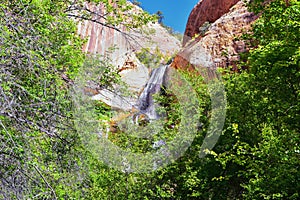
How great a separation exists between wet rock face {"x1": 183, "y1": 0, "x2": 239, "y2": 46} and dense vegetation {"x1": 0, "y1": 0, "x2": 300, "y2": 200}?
1322 cm

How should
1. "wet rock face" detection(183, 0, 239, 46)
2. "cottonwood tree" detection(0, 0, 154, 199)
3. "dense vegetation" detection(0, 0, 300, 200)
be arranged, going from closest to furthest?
"cottonwood tree" detection(0, 0, 154, 199)
"dense vegetation" detection(0, 0, 300, 200)
"wet rock face" detection(183, 0, 239, 46)

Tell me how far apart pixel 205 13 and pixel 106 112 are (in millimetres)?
18831

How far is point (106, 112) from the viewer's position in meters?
5.74

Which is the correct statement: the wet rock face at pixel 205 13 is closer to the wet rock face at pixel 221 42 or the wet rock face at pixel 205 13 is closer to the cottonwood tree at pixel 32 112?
the wet rock face at pixel 221 42

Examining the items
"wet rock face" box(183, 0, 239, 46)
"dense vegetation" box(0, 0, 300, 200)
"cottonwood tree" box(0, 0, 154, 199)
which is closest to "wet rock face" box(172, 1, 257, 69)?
"wet rock face" box(183, 0, 239, 46)

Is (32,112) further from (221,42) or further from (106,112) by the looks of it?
(221,42)

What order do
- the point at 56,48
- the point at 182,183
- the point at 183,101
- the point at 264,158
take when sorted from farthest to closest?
the point at 183,101 → the point at 182,183 → the point at 264,158 → the point at 56,48

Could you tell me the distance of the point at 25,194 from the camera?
8.45 ft

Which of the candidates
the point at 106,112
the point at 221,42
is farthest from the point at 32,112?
the point at 221,42

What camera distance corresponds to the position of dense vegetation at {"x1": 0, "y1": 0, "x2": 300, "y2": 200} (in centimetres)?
265

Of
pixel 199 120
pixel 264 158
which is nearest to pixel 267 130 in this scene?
pixel 264 158

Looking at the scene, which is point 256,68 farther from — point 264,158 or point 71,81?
point 71,81

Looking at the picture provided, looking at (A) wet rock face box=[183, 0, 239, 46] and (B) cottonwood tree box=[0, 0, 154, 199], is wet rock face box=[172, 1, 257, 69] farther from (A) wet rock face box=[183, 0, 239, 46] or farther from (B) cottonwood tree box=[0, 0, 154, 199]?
(B) cottonwood tree box=[0, 0, 154, 199]

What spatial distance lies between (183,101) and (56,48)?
5.43 metres
